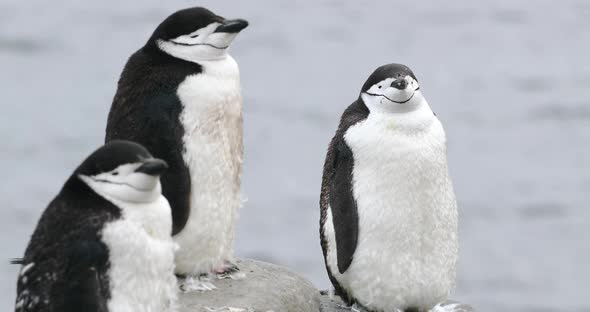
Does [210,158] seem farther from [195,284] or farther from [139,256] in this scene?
[139,256]

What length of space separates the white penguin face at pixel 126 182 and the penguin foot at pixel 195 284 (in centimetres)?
132

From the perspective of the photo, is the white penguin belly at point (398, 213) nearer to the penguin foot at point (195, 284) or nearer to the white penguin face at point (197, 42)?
the penguin foot at point (195, 284)

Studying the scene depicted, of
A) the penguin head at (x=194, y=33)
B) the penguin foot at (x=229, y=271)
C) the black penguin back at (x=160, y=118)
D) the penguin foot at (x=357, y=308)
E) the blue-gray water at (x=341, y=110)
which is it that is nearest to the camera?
the black penguin back at (x=160, y=118)

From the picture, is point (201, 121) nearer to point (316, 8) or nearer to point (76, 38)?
point (76, 38)

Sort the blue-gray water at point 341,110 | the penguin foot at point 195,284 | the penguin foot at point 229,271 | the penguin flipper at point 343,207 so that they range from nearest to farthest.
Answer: the penguin foot at point 195,284 → the penguin foot at point 229,271 → the penguin flipper at point 343,207 → the blue-gray water at point 341,110

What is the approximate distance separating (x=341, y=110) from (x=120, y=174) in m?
17.1

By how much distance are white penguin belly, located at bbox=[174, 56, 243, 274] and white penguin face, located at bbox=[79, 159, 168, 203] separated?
3.47ft

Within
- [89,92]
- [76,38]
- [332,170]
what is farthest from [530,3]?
[332,170]

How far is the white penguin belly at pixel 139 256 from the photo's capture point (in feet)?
18.2

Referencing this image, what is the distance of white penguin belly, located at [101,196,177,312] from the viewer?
556 cm

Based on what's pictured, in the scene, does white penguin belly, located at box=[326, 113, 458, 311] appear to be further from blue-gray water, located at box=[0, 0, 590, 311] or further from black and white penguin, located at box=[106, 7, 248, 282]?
blue-gray water, located at box=[0, 0, 590, 311]

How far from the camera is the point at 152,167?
5508 millimetres

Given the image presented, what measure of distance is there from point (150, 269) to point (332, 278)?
1.96 meters

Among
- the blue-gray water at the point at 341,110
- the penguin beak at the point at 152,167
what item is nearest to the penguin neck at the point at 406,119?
the penguin beak at the point at 152,167
